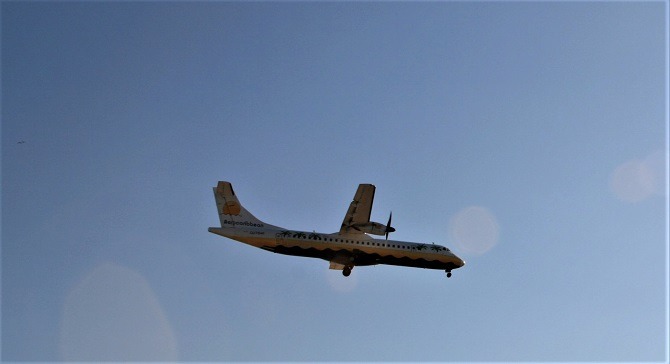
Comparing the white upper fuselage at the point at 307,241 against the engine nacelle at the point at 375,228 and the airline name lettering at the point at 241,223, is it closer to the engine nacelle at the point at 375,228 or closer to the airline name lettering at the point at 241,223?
the airline name lettering at the point at 241,223

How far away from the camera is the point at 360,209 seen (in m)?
69.5

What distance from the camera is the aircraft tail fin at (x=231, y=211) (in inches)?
2875

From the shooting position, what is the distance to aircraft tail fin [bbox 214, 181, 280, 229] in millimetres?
73019

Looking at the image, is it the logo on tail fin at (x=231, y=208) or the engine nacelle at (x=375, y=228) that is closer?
the engine nacelle at (x=375, y=228)

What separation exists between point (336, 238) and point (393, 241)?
20.8 feet

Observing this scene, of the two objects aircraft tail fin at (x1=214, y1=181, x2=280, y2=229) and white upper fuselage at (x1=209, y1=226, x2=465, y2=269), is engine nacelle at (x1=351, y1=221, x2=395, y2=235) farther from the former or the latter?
aircraft tail fin at (x1=214, y1=181, x2=280, y2=229)

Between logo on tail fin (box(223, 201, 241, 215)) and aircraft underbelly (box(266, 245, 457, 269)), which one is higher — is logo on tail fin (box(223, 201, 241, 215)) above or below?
above

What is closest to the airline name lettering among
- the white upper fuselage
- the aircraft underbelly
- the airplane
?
the airplane

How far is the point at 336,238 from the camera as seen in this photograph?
7112 cm

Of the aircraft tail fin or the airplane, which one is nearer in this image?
the airplane

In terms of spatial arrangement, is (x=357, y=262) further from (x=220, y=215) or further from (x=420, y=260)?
(x=220, y=215)

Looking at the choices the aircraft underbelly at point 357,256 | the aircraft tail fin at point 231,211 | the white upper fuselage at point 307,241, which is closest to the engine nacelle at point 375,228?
the white upper fuselage at point 307,241

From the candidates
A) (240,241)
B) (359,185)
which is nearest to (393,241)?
(359,185)

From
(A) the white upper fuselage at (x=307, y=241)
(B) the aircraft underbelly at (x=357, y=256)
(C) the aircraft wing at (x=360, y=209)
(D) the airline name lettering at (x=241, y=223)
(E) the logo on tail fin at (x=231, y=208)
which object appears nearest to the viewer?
(C) the aircraft wing at (x=360, y=209)
